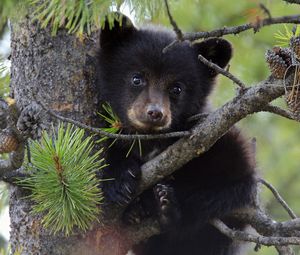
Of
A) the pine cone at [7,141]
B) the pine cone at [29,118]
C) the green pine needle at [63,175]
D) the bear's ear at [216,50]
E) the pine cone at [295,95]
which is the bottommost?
the green pine needle at [63,175]

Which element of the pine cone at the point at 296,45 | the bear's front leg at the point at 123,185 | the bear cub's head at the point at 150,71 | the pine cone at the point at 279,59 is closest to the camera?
the pine cone at the point at 296,45

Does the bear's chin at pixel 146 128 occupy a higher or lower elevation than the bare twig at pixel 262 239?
higher

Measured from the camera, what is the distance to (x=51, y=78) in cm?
382

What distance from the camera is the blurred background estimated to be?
700 centimetres

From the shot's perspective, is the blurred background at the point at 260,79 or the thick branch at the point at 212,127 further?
the blurred background at the point at 260,79

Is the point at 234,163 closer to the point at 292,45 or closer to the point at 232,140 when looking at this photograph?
the point at 232,140

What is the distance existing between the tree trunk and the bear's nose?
1.11 feet

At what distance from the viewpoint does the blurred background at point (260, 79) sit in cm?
700

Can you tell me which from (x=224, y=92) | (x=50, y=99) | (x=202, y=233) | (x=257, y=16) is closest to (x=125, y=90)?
(x=50, y=99)

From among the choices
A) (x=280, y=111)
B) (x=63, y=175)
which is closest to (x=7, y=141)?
(x=63, y=175)

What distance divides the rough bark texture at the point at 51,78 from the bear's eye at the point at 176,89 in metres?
0.61

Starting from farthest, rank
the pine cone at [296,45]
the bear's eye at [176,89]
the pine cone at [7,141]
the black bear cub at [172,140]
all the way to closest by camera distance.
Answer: the bear's eye at [176,89]
the black bear cub at [172,140]
the pine cone at [7,141]
the pine cone at [296,45]

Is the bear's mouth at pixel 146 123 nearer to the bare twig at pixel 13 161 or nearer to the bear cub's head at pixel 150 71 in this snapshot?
the bear cub's head at pixel 150 71

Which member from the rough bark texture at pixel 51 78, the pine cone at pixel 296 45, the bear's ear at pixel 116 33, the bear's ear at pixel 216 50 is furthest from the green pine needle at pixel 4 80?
the pine cone at pixel 296 45
